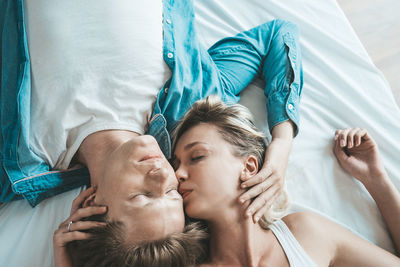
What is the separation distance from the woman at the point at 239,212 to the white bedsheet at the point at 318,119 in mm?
107

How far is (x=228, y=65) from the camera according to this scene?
1390 mm

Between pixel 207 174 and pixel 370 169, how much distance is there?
2.10ft

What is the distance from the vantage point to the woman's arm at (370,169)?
1111 millimetres

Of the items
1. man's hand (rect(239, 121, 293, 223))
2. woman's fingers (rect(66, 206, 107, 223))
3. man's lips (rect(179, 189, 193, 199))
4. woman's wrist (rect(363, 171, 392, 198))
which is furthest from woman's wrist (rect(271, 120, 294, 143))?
woman's fingers (rect(66, 206, 107, 223))

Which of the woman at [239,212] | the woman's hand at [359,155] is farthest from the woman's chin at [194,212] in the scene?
the woman's hand at [359,155]

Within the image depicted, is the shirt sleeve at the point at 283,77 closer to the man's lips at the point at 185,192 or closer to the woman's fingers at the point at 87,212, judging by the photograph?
the man's lips at the point at 185,192

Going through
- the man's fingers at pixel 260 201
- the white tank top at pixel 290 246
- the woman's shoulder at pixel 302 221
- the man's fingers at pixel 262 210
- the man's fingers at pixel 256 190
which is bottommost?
the white tank top at pixel 290 246

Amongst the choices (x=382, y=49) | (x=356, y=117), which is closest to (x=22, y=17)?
(x=356, y=117)

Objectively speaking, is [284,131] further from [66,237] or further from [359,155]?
[66,237]

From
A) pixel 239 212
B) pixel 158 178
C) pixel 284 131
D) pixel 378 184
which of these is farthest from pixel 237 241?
pixel 378 184

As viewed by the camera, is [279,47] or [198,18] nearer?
[279,47]

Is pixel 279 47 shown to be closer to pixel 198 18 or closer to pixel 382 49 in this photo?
pixel 198 18

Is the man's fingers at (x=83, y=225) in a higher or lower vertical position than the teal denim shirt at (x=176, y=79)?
lower

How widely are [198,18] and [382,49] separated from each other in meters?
1.10
